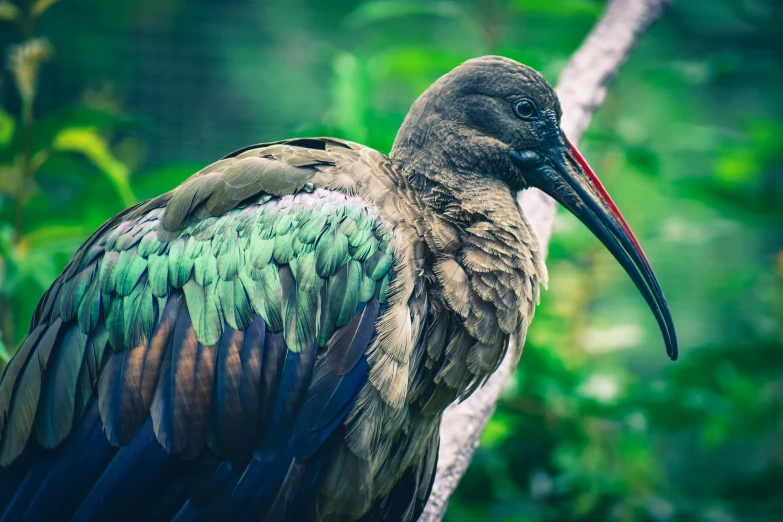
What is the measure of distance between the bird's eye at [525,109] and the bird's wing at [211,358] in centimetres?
53

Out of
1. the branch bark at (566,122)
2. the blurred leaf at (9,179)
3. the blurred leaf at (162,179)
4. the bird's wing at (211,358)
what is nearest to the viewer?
the bird's wing at (211,358)

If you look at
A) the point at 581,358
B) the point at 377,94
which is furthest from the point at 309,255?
the point at 377,94

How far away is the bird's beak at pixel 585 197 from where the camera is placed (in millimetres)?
2088

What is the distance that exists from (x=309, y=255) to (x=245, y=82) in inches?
121

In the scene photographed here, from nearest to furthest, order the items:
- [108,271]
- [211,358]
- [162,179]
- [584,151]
→ 1. [211,358]
2. [108,271]
3. [162,179]
4. [584,151]

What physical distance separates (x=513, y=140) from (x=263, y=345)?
83 centimetres

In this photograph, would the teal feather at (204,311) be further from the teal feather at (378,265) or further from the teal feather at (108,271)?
the teal feather at (378,265)

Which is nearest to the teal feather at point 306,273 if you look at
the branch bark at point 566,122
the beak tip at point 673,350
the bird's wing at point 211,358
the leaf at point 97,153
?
the bird's wing at point 211,358

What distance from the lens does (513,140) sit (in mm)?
2068

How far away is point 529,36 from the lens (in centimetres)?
429

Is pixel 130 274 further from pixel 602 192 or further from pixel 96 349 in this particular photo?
pixel 602 192

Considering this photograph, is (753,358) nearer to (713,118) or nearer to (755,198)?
(755,198)

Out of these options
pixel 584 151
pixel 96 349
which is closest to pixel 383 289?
pixel 96 349

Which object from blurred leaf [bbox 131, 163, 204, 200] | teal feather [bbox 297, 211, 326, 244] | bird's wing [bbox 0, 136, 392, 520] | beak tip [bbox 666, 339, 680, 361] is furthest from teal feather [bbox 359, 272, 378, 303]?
blurred leaf [bbox 131, 163, 204, 200]
